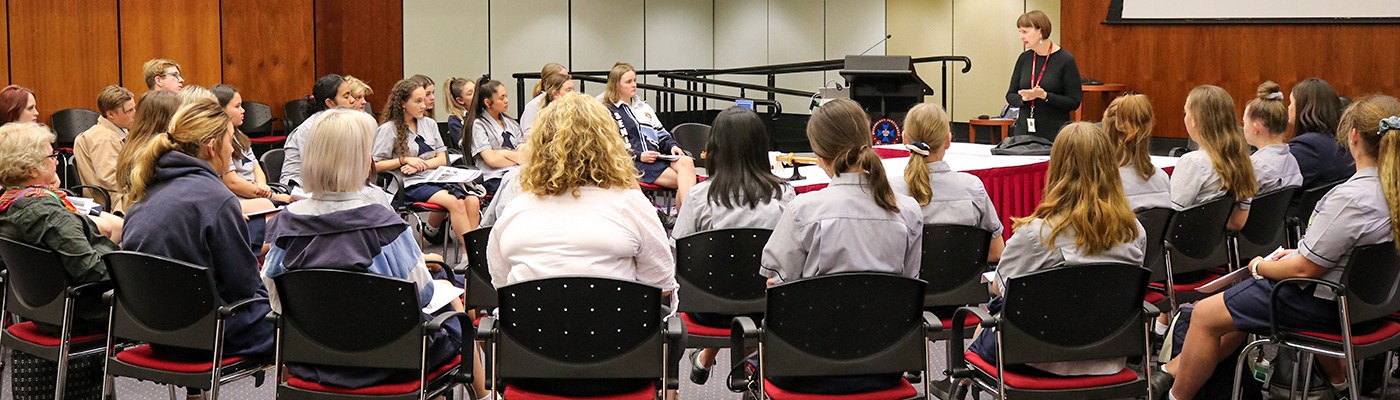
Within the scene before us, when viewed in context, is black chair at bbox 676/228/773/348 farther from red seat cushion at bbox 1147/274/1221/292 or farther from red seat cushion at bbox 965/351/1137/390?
red seat cushion at bbox 1147/274/1221/292

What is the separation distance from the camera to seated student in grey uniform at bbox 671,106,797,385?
12.1 ft

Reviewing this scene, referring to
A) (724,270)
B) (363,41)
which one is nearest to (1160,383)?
(724,270)

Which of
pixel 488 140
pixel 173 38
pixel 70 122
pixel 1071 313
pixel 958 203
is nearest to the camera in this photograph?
pixel 1071 313

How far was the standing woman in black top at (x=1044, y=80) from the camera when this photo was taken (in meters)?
6.84

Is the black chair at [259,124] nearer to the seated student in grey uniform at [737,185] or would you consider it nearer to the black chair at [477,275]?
the black chair at [477,275]

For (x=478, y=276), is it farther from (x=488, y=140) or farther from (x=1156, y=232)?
(x=488, y=140)

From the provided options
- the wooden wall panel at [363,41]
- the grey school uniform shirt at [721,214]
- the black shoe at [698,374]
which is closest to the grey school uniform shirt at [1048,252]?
the grey school uniform shirt at [721,214]

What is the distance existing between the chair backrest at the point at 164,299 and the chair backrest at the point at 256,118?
7397mm

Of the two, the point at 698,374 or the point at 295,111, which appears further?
the point at 295,111

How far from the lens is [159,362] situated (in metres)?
3.06

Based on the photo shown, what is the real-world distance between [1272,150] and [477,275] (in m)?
3.19

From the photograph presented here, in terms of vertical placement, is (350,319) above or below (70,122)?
below

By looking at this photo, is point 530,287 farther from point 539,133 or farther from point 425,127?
point 425,127

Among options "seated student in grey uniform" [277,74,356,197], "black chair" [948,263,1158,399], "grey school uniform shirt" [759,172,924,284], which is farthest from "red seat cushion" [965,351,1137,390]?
"seated student in grey uniform" [277,74,356,197]
